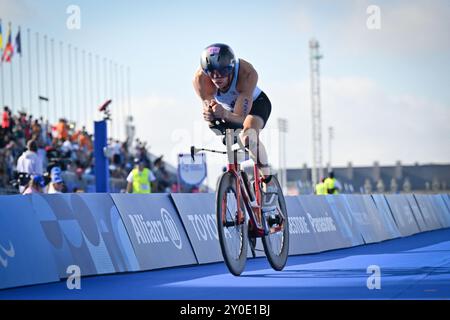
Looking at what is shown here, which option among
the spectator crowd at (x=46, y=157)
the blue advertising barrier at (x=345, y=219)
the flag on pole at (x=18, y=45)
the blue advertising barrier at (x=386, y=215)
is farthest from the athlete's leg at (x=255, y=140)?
the flag on pole at (x=18, y=45)

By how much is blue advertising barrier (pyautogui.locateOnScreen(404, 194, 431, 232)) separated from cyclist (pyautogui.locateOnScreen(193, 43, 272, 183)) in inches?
650

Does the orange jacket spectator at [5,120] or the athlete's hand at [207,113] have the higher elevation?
the orange jacket spectator at [5,120]

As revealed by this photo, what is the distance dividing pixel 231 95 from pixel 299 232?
6721mm

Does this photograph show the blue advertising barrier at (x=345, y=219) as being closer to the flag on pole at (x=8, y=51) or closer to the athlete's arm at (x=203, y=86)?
the athlete's arm at (x=203, y=86)

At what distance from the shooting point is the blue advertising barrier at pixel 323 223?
667 inches

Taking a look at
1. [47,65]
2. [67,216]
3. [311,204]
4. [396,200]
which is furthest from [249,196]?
[47,65]

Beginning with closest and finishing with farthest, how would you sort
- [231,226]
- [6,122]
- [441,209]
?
1. [231,226]
2. [6,122]
3. [441,209]

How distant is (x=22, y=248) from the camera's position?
9609mm

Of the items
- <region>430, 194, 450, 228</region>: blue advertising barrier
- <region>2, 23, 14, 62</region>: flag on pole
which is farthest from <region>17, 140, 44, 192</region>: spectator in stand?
<region>2, 23, 14, 62</region>: flag on pole

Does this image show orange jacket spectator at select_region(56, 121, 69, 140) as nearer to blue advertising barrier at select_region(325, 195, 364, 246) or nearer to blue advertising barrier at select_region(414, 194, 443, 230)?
blue advertising barrier at select_region(414, 194, 443, 230)

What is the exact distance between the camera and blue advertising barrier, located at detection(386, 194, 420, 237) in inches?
927

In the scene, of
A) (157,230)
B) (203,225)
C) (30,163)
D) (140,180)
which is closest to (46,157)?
(140,180)

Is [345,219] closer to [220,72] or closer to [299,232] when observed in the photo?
[299,232]

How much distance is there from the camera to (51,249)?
1006cm
